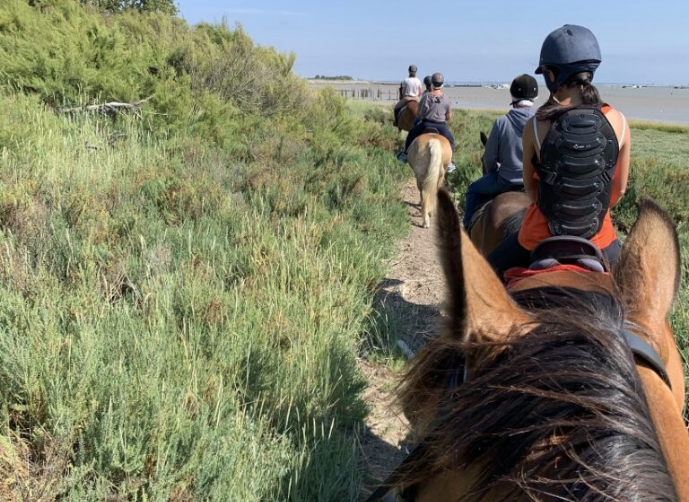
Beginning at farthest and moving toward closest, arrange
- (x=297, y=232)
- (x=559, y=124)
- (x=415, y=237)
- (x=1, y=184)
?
(x=415, y=237), (x=297, y=232), (x=1, y=184), (x=559, y=124)

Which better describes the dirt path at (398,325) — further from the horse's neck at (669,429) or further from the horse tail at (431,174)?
the horse's neck at (669,429)

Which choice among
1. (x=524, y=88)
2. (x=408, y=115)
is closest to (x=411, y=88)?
(x=408, y=115)

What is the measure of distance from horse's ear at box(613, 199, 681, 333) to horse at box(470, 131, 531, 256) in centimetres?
163

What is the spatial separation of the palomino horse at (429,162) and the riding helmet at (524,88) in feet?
12.6

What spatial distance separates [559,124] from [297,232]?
2.80m

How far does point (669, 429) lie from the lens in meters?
1.10

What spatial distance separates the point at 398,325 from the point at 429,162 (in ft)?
16.3

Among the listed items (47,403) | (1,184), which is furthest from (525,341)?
(1,184)

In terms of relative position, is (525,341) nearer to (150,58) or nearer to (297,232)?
(297,232)

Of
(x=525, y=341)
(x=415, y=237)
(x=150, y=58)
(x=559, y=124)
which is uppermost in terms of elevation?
(x=150, y=58)

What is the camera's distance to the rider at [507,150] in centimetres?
461

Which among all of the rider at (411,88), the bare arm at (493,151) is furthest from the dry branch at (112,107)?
the rider at (411,88)

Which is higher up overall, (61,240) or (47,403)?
(61,240)

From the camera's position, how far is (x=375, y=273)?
5145 mm
